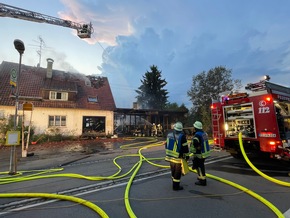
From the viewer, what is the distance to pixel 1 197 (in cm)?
402

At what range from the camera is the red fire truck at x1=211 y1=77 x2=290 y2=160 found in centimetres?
574

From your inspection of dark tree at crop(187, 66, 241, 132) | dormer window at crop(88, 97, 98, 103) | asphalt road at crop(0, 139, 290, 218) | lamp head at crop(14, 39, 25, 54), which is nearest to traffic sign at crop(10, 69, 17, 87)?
lamp head at crop(14, 39, 25, 54)

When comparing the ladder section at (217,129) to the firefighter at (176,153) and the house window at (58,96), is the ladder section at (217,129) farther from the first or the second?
the house window at (58,96)

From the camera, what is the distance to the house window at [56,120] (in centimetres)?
1879

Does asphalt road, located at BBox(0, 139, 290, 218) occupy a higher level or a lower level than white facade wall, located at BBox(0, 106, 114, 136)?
lower

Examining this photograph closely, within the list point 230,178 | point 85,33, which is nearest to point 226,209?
point 230,178

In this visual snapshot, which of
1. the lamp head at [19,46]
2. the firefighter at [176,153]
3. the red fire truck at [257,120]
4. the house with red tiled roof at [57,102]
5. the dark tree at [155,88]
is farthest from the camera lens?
the dark tree at [155,88]

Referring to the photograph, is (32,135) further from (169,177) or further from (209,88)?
(209,88)

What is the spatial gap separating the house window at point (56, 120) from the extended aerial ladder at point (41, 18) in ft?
33.3

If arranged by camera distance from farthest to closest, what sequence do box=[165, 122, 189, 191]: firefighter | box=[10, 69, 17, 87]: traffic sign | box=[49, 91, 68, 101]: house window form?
box=[49, 91, 68, 101]: house window < box=[10, 69, 17, 87]: traffic sign < box=[165, 122, 189, 191]: firefighter

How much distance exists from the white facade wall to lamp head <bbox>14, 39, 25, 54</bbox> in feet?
41.2

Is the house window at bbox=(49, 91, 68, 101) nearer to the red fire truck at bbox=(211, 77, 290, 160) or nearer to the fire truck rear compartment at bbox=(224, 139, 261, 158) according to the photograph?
the red fire truck at bbox=(211, 77, 290, 160)

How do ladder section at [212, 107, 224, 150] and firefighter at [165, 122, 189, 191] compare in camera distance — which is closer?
firefighter at [165, 122, 189, 191]

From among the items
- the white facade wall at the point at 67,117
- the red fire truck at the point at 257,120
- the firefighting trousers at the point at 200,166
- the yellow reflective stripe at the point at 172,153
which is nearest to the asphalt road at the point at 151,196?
the firefighting trousers at the point at 200,166
